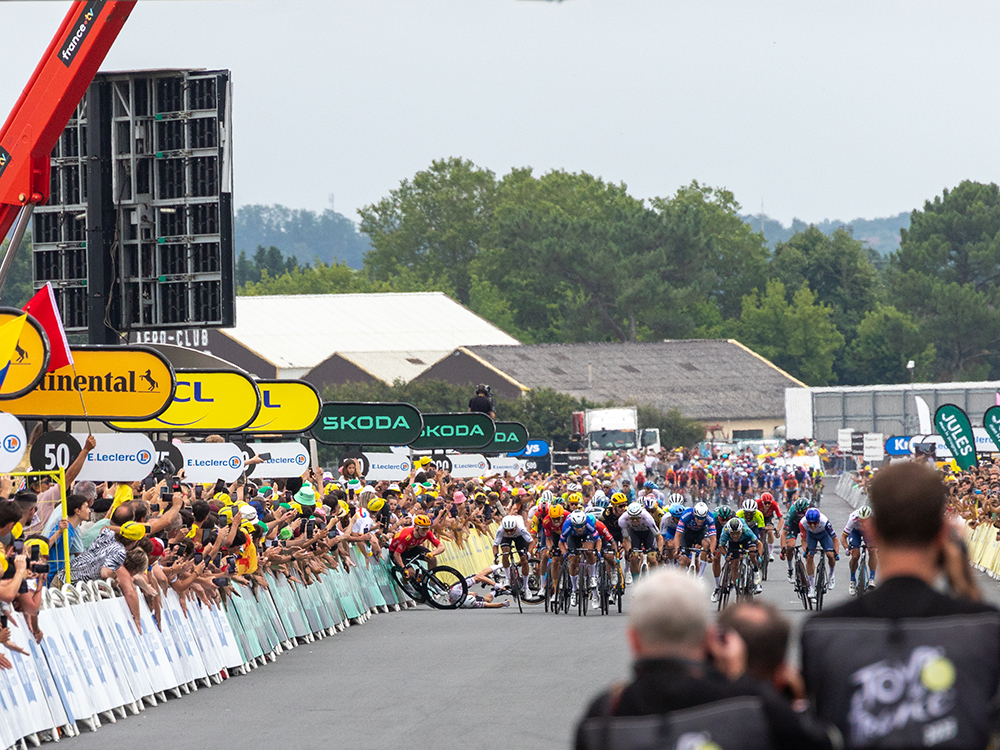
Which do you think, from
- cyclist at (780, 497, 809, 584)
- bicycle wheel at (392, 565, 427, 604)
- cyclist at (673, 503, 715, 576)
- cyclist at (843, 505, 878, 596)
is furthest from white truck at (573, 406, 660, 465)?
cyclist at (843, 505, 878, 596)

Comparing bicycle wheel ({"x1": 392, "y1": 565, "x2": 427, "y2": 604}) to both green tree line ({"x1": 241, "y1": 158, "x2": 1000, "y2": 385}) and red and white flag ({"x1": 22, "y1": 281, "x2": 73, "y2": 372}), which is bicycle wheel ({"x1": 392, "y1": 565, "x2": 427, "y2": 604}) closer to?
red and white flag ({"x1": 22, "y1": 281, "x2": 73, "y2": 372})

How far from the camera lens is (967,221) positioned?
122562 millimetres

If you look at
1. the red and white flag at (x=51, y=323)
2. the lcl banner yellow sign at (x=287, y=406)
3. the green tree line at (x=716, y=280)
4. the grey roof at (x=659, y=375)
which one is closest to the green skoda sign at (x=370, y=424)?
the lcl banner yellow sign at (x=287, y=406)

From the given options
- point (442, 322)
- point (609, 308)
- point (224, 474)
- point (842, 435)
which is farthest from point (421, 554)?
point (609, 308)

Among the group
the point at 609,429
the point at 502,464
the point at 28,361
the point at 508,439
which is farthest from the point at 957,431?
the point at 609,429

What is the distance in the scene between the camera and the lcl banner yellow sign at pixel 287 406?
76.3ft

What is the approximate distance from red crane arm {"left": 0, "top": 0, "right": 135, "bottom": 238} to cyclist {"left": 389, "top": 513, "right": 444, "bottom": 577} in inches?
279

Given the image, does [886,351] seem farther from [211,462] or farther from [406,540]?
[211,462]

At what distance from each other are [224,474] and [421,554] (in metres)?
7.05

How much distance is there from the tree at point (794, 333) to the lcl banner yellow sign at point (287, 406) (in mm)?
102527

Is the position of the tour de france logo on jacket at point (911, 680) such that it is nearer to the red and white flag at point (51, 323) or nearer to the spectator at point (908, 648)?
the spectator at point (908, 648)

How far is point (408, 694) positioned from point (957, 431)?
2177cm

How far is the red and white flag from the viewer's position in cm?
1647

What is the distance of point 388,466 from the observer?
27.8 metres
